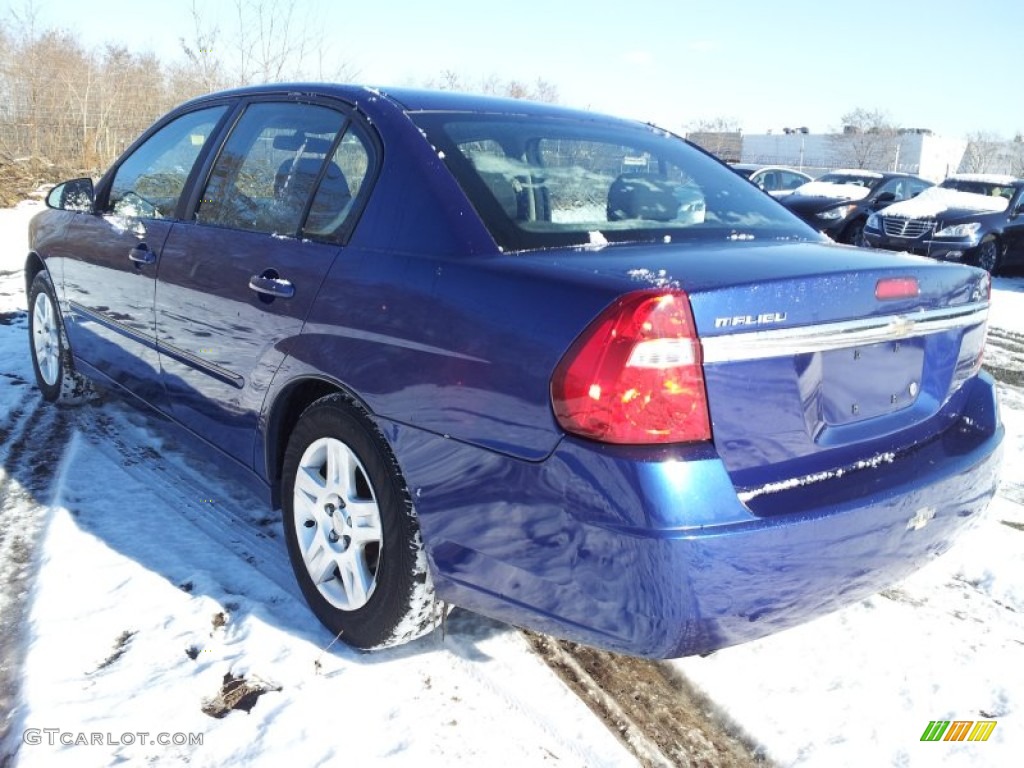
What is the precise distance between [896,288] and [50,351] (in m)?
4.36

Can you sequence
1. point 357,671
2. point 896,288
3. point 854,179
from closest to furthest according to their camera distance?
point 896,288 → point 357,671 → point 854,179

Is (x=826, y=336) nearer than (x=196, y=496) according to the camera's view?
Yes

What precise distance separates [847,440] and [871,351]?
23 centimetres

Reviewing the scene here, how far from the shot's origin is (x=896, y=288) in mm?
2137

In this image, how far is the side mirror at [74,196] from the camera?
13.8ft

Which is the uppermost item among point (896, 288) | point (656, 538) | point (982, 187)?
point (982, 187)

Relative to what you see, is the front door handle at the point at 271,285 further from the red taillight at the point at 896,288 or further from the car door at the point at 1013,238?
the car door at the point at 1013,238

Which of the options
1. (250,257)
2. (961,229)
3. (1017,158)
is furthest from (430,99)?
(1017,158)

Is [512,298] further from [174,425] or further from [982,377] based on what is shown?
[174,425]

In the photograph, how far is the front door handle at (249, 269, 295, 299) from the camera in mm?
2615

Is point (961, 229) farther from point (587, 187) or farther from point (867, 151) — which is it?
point (867, 151)

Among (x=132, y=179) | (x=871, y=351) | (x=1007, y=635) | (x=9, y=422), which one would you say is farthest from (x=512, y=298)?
(x=9, y=422)

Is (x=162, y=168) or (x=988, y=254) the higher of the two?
(x=162, y=168)

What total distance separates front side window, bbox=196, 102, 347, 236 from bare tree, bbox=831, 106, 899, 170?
48689 millimetres
